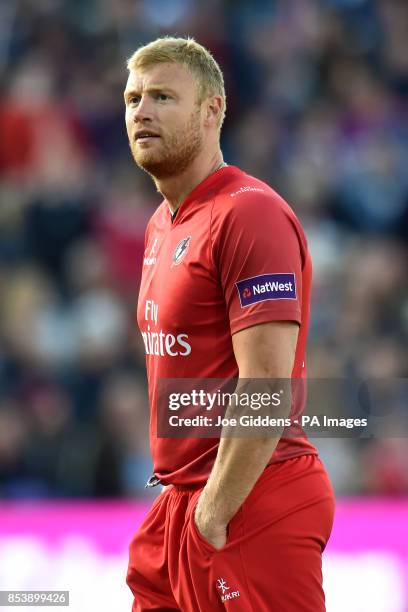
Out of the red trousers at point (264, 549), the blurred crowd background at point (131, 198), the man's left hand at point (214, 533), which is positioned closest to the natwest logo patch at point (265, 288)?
the red trousers at point (264, 549)

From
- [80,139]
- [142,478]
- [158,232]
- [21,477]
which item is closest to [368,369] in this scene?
[142,478]

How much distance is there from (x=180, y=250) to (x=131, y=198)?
499cm

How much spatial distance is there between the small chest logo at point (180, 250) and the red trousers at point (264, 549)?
1.93 ft

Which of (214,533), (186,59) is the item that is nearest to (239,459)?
(214,533)

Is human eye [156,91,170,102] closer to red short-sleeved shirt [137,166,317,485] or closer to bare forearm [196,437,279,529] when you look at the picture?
red short-sleeved shirt [137,166,317,485]

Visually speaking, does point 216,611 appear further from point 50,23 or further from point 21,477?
point 50,23

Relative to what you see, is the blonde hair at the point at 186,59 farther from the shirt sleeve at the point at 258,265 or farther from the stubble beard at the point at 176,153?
the shirt sleeve at the point at 258,265

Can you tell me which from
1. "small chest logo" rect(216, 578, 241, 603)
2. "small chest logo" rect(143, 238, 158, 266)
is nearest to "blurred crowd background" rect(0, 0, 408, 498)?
"small chest logo" rect(143, 238, 158, 266)

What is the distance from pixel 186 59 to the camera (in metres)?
3.29

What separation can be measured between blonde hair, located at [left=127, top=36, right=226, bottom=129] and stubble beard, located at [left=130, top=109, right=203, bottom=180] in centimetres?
9

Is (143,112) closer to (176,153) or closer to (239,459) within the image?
(176,153)

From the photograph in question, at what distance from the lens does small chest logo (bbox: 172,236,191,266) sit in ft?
10.4

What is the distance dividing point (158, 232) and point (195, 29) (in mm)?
6041

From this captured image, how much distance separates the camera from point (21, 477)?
22.4 feet
